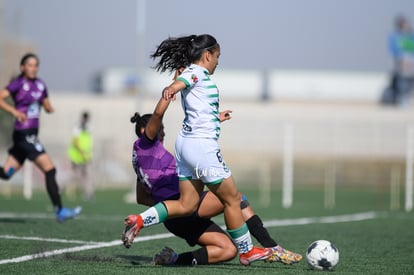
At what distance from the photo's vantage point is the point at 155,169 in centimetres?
860

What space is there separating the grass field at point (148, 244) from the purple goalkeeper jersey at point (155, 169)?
74cm

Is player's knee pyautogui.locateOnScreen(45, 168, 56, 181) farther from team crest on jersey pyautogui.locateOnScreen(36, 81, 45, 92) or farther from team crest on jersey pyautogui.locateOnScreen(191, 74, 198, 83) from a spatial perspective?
team crest on jersey pyautogui.locateOnScreen(191, 74, 198, 83)

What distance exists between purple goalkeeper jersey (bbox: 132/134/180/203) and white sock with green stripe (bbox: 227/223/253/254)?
725mm

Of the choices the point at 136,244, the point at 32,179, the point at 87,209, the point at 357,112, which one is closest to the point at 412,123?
the point at 357,112

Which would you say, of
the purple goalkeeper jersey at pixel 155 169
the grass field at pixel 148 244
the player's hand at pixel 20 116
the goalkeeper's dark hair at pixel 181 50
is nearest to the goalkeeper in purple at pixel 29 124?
the player's hand at pixel 20 116

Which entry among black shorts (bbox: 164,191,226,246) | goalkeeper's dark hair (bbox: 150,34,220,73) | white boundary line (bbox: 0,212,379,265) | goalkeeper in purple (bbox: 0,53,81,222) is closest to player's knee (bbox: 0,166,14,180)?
goalkeeper in purple (bbox: 0,53,81,222)

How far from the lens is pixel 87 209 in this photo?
748 inches

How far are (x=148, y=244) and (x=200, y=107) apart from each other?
3.17 m

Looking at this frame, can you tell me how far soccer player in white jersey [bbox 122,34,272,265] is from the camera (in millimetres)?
8047

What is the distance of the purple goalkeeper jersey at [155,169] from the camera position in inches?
339

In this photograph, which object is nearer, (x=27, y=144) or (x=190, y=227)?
(x=190, y=227)

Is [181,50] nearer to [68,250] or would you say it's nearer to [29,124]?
[68,250]

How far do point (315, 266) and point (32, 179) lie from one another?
21.7 meters

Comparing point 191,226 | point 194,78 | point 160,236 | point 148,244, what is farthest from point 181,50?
point 160,236
